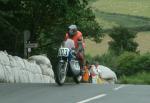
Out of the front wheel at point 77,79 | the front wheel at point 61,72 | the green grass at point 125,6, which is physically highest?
the green grass at point 125,6

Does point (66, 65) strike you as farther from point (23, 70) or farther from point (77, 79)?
point (23, 70)

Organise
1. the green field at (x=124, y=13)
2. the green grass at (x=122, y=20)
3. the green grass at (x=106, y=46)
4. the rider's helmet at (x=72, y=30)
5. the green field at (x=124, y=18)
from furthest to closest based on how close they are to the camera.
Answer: the green field at (x=124, y=13) → the green grass at (x=122, y=20) → the green field at (x=124, y=18) → the green grass at (x=106, y=46) → the rider's helmet at (x=72, y=30)

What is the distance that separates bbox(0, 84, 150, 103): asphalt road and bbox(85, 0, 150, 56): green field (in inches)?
2265

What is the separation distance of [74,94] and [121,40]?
7171 centimetres

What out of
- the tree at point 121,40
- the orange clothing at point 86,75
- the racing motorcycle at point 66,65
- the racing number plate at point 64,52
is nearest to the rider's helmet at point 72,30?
the racing motorcycle at point 66,65

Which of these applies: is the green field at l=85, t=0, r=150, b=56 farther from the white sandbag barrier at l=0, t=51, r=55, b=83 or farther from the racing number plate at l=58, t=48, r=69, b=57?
the racing number plate at l=58, t=48, r=69, b=57

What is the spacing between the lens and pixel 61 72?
59.3ft

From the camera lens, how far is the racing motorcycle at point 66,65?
59.3 feet

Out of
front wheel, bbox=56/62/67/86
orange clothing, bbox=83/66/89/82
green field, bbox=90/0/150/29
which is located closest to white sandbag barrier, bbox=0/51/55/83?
orange clothing, bbox=83/66/89/82

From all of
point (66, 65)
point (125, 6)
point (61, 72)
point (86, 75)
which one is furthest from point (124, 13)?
point (61, 72)

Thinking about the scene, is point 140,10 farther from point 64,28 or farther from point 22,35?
point 22,35

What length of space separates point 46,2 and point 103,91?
64.8ft

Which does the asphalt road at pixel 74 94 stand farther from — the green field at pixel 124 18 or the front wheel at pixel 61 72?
the green field at pixel 124 18

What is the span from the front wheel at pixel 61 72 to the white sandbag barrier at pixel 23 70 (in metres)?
5.18
